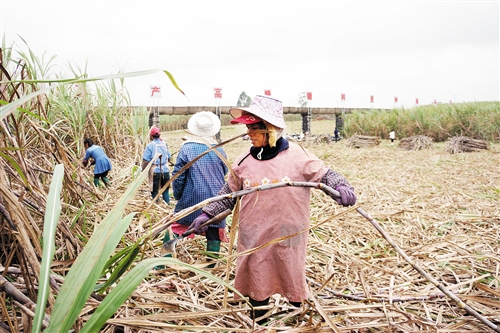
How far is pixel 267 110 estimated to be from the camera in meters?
1.62

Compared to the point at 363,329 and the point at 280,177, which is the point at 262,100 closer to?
the point at 280,177

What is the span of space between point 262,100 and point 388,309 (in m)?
1.17

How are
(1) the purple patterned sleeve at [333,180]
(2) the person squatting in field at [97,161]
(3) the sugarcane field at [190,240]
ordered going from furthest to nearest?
(2) the person squatting in field at [97,161]
(1) the purple patterned sleeve at [333,180]
(3) the sugarcane field at [190,240]

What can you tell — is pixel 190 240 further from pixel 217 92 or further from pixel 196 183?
pixel 217 92

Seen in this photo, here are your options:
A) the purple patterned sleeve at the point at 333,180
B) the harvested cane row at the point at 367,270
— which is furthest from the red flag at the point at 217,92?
the purple patterned sleeve at the point at 333,180

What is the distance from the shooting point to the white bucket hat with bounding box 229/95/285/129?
5.19 feet

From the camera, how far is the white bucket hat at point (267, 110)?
1581 mm

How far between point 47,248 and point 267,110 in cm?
112

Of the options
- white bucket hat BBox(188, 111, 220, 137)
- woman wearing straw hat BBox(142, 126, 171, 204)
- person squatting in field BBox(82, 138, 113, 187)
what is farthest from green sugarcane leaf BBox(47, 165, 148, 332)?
person squatting in field BBox(82, 138, 113, 187)

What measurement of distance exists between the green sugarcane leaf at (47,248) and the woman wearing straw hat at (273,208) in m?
0.87

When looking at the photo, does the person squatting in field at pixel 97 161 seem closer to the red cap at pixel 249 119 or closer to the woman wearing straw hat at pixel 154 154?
the woman wearing straw hat at pixel 154 154

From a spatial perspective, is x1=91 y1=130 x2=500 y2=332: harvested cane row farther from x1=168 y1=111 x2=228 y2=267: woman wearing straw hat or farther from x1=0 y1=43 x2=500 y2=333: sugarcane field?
x1=168 y1=111 x2=228 y2=267: woman wearing straw hat

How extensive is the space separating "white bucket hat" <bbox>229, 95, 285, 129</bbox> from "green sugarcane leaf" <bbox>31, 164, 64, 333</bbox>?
0.91 m

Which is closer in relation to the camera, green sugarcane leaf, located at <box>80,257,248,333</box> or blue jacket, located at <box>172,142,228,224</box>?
green sugarcane leaf, located at <box>80,257,248,333</box>
